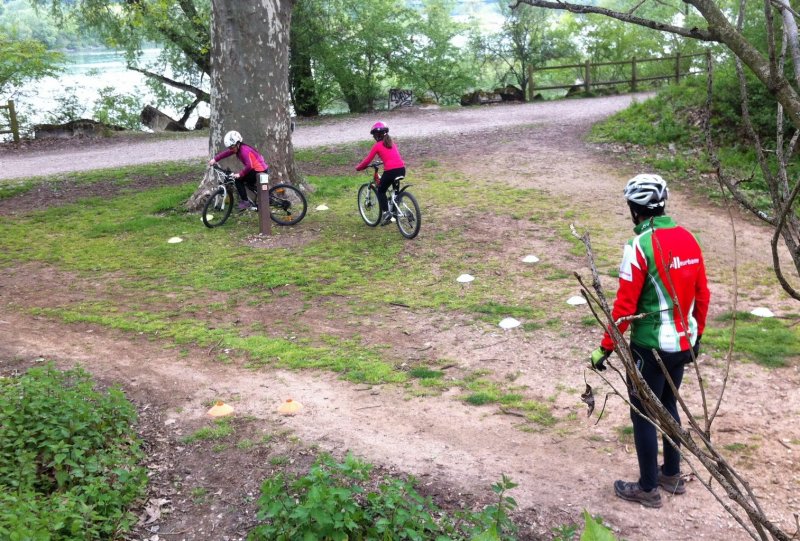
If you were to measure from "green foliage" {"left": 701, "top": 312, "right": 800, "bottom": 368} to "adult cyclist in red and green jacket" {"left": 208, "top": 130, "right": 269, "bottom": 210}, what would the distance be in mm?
6952

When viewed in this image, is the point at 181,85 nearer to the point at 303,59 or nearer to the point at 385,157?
the point at 303,59

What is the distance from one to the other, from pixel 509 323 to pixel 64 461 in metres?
4.36

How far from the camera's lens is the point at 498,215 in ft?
37.2

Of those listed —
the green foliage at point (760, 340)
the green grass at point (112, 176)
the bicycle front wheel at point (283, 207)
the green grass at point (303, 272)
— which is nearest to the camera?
the green foliage at point (760, 340)

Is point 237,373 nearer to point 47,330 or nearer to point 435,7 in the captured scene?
point 47,330

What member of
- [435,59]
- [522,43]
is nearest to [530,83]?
[522,43]

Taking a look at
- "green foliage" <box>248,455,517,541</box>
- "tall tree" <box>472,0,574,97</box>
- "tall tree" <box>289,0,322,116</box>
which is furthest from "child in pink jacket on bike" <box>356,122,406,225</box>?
"tall tree" <box>472,0,574,97</box>

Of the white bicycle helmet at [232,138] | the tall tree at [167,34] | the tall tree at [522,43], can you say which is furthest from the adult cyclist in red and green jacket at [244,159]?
the tall tree at [522,43]

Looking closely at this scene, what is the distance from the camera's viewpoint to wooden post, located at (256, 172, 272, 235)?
11039 millimetres

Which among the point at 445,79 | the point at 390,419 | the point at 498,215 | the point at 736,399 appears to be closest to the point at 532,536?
the point at 390,419

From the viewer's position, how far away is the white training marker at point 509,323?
24.1ft

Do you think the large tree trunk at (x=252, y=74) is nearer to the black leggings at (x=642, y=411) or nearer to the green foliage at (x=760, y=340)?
the green foliage at (x=760, y=340)

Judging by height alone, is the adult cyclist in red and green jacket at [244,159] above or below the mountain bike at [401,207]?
above

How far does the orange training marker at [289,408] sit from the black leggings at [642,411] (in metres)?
2.57
